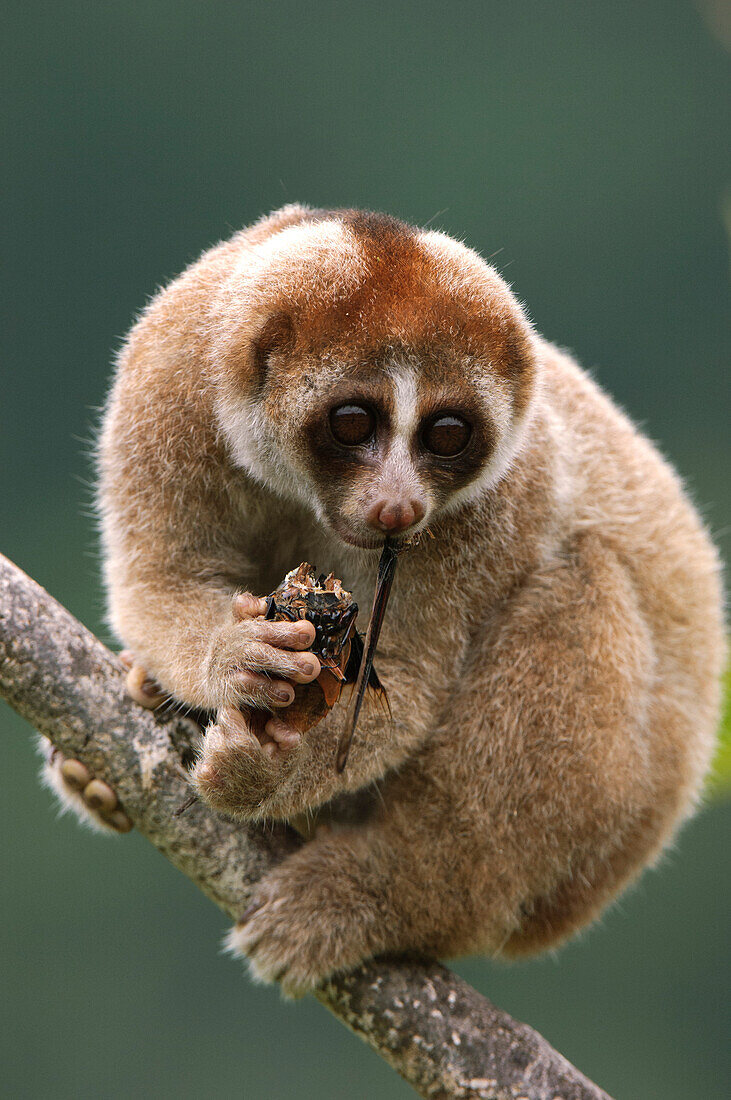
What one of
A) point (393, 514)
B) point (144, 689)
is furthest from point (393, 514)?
point (144, 689)

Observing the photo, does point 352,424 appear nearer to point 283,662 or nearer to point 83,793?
point 283,662

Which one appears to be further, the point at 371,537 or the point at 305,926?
the point at 305,926

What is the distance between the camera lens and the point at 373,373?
3176 mm

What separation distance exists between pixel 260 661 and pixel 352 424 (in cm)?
67

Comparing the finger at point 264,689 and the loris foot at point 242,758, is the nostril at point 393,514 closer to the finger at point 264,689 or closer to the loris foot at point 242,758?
the finger at point 264,689

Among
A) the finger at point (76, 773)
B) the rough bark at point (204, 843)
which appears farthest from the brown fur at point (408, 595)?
the finger at point (76, 773)

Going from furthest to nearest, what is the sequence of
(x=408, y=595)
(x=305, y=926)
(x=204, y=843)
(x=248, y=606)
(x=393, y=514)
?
(x=408, y=595) → (x=305, y=926) → (x=204, y=843) → (x=248, y=606) → (x=393, y=514)

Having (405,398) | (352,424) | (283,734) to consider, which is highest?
(405,398)

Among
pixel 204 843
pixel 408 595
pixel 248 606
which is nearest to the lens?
pixel 248 606

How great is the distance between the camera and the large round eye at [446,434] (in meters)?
3.24

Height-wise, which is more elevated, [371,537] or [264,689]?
[371,537]

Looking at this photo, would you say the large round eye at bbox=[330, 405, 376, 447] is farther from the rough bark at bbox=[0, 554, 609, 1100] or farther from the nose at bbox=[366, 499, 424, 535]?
the rough bark at bbox=[0, 554, 609, 1100]

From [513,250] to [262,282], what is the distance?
8866mm

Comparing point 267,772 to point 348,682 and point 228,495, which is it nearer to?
point 348,682
